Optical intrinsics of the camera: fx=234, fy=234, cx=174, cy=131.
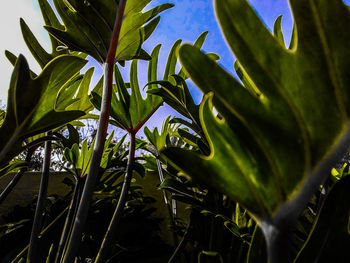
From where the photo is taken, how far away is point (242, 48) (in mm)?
324

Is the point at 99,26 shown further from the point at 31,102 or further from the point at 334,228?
the point at 334,228

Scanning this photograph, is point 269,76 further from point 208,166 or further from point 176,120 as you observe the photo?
point 176,120

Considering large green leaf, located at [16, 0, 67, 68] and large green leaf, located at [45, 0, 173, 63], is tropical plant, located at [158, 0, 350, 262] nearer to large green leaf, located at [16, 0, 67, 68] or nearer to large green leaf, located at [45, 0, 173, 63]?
large green leaf, located at [45, 0, 173, 63]

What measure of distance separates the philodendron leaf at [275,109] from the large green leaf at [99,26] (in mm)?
458

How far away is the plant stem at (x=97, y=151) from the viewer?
549 mm

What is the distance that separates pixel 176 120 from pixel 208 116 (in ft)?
2.33

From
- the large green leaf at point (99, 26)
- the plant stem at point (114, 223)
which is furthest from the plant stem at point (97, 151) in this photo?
the plant stem at point (114, 223)

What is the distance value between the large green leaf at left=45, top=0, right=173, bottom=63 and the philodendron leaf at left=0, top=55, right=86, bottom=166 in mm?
150

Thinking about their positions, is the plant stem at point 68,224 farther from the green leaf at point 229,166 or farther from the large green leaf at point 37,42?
the green leaf at point 229,166

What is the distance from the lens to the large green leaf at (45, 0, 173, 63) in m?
0.66

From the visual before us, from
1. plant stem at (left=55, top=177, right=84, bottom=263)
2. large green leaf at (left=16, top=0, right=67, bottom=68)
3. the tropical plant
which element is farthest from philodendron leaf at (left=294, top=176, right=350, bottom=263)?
large green leaf at (left=16, top=0, right=67, bottom=68)

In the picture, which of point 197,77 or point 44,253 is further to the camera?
point 44,253

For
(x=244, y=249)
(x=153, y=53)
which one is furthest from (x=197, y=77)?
(x=153, y=53)

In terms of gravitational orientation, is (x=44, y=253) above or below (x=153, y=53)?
below
